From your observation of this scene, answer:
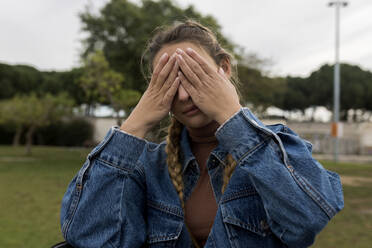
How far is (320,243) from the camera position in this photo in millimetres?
4316

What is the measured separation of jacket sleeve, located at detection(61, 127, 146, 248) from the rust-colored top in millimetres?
239

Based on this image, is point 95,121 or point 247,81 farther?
point 95,121

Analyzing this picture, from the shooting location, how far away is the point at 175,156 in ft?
5.31

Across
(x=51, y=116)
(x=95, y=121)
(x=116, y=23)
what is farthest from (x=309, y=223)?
(x=95, y=121)

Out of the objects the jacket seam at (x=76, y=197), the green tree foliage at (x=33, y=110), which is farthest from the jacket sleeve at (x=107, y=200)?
the green tree foliage at (x=33, y=110)

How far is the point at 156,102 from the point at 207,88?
0.80ft

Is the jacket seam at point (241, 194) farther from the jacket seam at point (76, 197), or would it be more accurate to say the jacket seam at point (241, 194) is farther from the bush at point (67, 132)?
the bush at point (67, 132)

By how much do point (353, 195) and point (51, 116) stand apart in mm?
17652

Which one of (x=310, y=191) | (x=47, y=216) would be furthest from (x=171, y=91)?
(x=47, y=216)

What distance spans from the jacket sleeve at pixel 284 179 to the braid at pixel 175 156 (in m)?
0.41

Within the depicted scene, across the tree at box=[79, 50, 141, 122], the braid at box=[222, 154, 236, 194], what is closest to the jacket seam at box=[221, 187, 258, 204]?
the braid at box=[222, 154, 236, 194]

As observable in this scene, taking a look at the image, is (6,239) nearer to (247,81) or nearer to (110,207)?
(110,207)

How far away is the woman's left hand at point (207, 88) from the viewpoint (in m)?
1.23

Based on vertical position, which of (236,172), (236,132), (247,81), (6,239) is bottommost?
(6,239)
